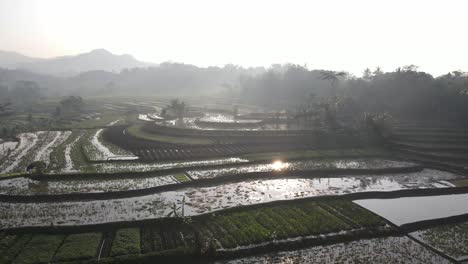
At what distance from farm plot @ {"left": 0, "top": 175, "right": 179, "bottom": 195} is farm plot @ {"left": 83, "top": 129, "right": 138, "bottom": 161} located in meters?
6.00

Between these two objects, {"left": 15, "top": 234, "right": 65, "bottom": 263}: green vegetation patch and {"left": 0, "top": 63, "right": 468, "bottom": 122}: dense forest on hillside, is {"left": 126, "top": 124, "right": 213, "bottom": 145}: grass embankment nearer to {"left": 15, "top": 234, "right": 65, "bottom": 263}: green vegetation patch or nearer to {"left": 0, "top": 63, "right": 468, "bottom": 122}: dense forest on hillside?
{"left": 0, "top": 63, "right": 468, "bottom": 122}: dense forest on hillside

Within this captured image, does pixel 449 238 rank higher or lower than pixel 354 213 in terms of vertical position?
Answer: lower

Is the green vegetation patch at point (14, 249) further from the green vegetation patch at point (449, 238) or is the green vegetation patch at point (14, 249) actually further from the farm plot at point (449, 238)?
the green vegetation patch at point (449, 238)

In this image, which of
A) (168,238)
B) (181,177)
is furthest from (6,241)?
(181,177)

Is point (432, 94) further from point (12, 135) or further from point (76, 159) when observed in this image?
point (12, 135)

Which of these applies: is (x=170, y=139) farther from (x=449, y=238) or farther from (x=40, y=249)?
(x=449, y=238)

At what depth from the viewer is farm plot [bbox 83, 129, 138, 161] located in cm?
3191

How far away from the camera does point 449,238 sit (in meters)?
18.5

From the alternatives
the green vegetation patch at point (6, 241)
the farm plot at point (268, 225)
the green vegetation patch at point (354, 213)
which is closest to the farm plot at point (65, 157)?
the green vegetation patch at point (6, 241)

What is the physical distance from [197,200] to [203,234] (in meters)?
4.99

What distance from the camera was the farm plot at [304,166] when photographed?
28.7 m

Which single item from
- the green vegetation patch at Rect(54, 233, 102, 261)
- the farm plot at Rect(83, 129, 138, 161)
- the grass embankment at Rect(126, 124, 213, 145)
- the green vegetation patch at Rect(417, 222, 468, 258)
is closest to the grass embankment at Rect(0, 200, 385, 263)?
the green vegetation patch at Rect(54, 233, 102, 261)

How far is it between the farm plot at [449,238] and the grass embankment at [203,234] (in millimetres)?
2428

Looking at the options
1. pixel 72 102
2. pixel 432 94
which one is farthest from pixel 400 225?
pixel 72 102
